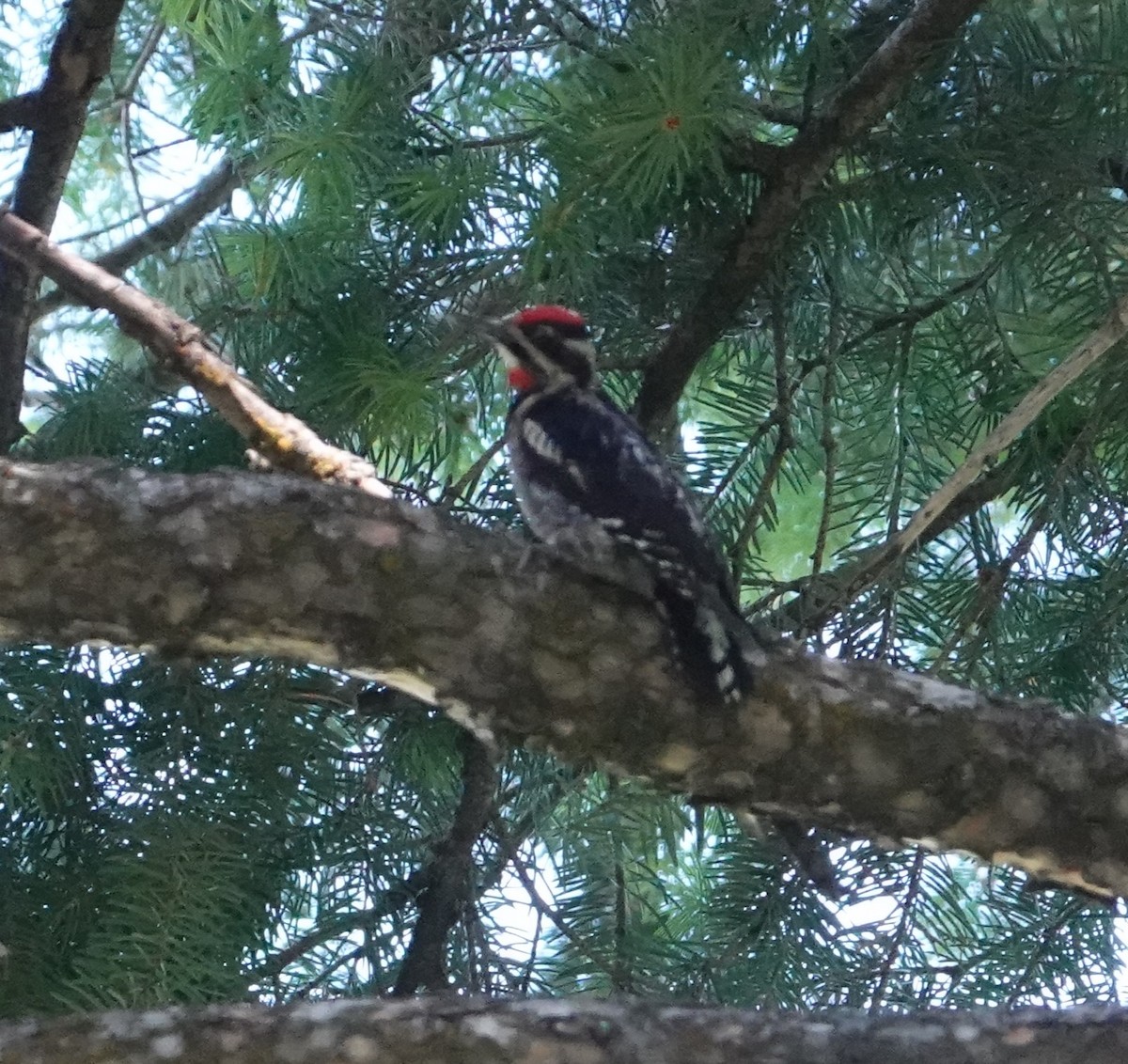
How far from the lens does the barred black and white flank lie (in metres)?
1.12

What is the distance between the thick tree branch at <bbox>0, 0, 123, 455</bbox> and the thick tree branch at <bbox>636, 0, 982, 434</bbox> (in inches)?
25.6

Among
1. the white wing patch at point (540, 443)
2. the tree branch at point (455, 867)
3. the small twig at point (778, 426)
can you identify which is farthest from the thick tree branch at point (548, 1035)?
the white wing patch at point (540, 443)

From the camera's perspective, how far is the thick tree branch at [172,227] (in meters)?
1.99

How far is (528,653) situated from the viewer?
1080mm

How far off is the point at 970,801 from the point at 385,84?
0.87m

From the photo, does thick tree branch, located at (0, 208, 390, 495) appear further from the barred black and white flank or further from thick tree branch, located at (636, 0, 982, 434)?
thick tree branch, located at (636, 0, 982, 434)

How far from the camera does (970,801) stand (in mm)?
1140

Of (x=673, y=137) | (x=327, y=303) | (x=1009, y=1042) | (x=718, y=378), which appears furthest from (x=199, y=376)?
(x=1009, y=1042)

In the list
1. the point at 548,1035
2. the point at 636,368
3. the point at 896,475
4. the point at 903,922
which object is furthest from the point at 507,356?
the point at 548,1035

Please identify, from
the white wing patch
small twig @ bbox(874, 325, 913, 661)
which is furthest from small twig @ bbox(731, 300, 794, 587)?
the white wing patch

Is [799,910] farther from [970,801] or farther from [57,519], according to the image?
[57,519]

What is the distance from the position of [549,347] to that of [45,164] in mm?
619

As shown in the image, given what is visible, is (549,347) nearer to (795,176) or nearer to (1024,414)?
(795,176)

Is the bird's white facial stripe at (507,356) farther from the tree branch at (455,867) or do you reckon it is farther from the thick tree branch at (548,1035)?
the thick tree branch at (548,1035)
